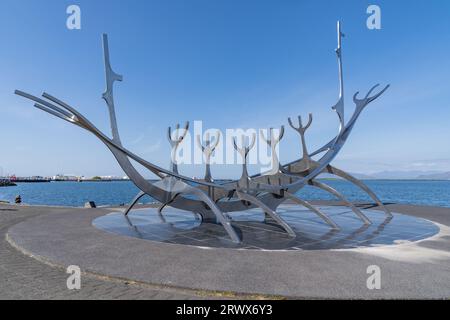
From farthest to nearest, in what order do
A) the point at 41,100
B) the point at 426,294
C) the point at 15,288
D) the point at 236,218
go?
the point at 236,218, the point at 41,100, the point at 15,288, the point at 426,294

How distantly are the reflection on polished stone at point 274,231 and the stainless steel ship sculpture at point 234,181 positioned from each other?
60cm

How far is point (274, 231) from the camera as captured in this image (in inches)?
484

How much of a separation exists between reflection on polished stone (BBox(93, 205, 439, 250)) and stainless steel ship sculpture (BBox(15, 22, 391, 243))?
598mm

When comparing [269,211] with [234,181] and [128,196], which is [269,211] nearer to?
[234,181]

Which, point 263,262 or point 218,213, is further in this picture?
point 218,213

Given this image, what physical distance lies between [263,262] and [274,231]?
15.9 ft

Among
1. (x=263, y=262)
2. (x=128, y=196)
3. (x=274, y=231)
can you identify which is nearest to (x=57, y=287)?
(x=263, y=262)

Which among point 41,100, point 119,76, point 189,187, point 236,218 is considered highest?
point 119,76

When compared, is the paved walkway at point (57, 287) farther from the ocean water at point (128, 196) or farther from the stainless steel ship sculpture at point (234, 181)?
the ocean water at point (128, 196)

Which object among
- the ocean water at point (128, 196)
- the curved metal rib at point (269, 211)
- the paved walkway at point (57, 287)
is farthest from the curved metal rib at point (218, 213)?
the ocean water at point (128, 196)
